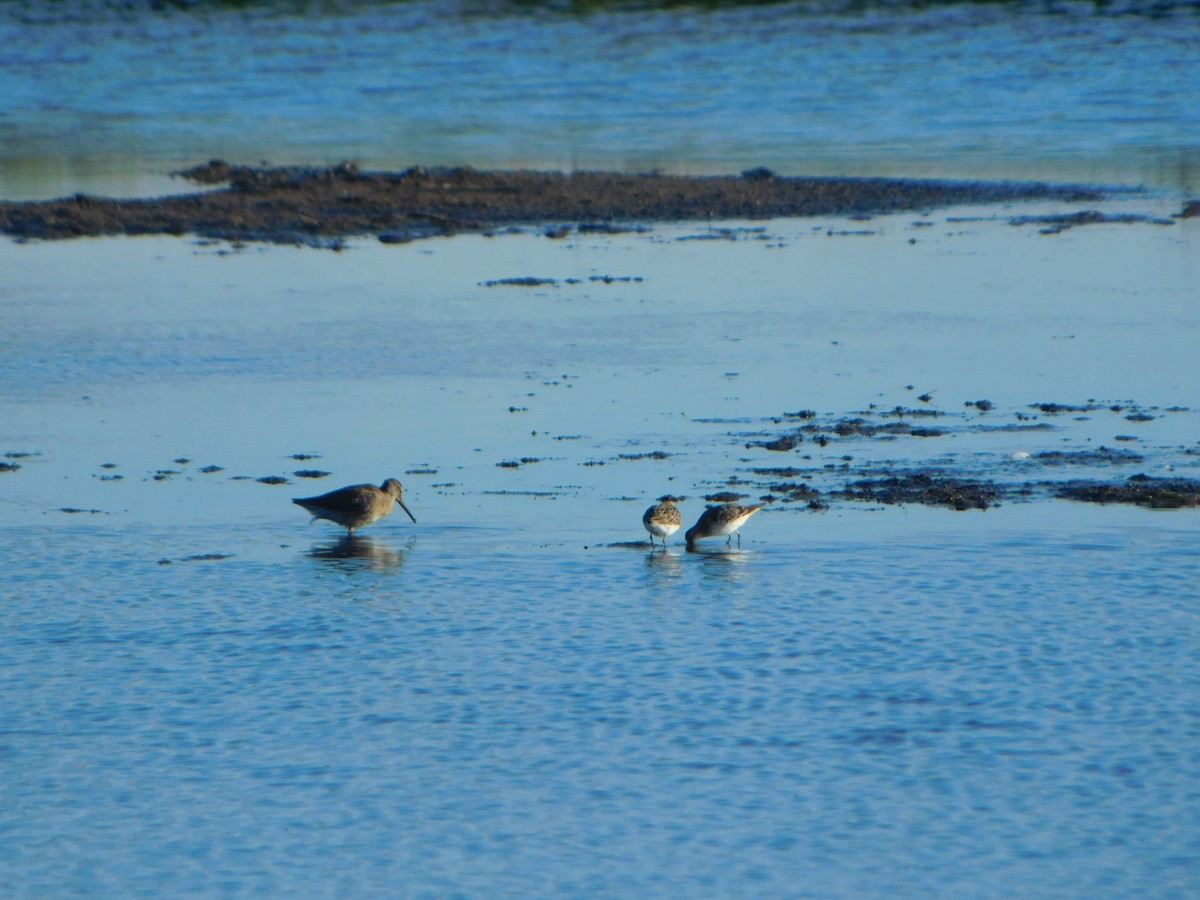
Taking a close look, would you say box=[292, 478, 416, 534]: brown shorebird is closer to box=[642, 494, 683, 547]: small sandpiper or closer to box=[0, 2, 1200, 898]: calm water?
box=[0, 2, 1200, 898]: calm water

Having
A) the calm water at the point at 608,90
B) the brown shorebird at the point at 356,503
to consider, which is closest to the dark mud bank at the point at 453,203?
the calm water at the point at 608,90

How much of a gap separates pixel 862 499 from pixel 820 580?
1.66 metres

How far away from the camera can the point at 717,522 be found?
1126 centimetres

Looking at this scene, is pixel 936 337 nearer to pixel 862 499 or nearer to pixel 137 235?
pixel 862 499

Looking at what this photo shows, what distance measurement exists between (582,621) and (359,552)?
2.10 metres

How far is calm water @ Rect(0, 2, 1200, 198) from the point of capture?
33562mm

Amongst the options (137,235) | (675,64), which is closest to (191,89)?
(675,64)

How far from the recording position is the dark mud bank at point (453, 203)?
26016 millimetres

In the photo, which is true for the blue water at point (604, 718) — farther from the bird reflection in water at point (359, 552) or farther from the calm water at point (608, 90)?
the calm water at point (608, 90)

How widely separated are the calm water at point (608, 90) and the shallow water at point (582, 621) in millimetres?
13903

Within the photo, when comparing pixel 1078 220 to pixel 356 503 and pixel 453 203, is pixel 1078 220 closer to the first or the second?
pixel 453 203

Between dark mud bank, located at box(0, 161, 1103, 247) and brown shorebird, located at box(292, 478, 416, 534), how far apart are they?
13112 mm

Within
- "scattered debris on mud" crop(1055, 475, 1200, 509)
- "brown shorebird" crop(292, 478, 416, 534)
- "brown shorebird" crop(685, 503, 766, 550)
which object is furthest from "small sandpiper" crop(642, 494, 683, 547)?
"scattered debris on mud" crop(1055, 475, 1200, 509)

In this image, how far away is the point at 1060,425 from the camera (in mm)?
14117
